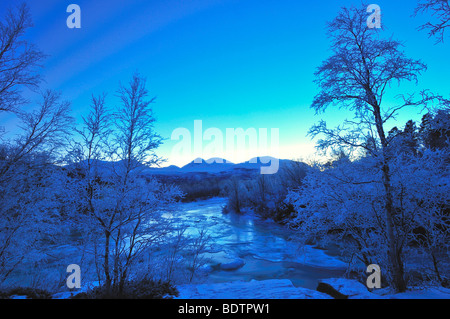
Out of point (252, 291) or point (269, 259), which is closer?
point (252, 291)

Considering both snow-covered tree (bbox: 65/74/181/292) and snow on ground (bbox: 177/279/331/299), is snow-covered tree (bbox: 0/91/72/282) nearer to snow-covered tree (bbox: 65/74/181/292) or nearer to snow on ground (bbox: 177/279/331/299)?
snow-covered tree (bbox: 65/74/181/292)

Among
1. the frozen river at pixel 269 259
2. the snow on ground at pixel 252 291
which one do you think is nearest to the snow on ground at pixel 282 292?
the snow on ground at pixel 252 291

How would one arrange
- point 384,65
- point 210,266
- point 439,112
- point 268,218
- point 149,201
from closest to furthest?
point 439,112 < point 384,65 < point 149,201 < point 210,266 < point 268,218

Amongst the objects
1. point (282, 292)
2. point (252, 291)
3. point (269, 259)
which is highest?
point (282, 292)

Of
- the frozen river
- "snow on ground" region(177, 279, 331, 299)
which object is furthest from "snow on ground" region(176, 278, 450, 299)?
the frozen river

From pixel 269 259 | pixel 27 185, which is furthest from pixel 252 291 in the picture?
pixel 269 259

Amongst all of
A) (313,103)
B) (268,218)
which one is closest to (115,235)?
(313,103)

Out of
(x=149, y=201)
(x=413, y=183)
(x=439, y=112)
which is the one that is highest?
(x=439, y=112)

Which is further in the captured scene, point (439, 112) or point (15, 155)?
point (15, 155)

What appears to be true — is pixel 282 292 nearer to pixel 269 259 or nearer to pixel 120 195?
pixel 120 195
